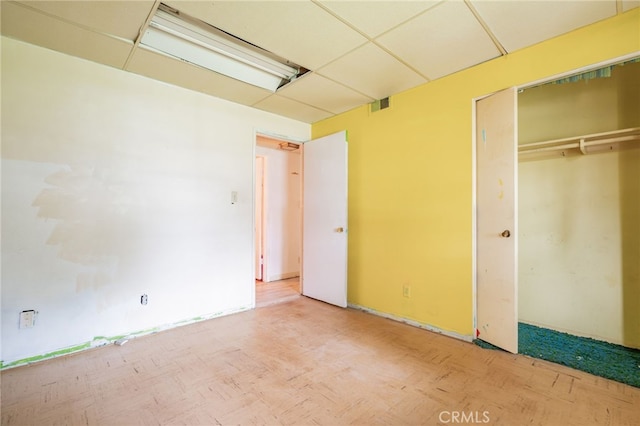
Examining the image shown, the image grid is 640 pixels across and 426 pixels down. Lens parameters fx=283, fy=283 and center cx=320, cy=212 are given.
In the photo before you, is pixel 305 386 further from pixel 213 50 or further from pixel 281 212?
pixel 281 212

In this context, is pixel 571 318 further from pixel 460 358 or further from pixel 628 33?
pixel 628 33

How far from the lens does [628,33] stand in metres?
1.82

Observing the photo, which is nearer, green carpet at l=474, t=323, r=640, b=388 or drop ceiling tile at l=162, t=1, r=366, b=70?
drop ceiling tile at l=162, t=1, r=366, b=70

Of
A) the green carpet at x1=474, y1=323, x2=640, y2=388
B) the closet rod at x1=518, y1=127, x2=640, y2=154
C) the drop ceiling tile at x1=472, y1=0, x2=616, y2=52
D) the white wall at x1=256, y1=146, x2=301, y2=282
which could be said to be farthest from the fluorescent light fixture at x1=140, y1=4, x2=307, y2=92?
the green carpet at x1=474, y1=323, x2=640, y2=388

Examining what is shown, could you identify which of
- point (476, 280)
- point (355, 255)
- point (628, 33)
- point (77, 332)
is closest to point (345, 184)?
point (355, 255)

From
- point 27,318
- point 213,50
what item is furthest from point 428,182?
point 27,318

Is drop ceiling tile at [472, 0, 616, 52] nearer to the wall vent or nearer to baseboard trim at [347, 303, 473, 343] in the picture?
Answer: the wall vent

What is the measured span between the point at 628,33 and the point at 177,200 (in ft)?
12.2

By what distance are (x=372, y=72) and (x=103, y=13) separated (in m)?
2.01

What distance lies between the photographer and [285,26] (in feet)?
6.39

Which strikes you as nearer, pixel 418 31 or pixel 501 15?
pixel 501 15

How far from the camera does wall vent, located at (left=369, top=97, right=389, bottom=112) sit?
3152mm

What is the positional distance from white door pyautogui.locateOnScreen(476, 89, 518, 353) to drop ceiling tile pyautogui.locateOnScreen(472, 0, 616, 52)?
40 cm

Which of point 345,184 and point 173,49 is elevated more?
point 173,49
